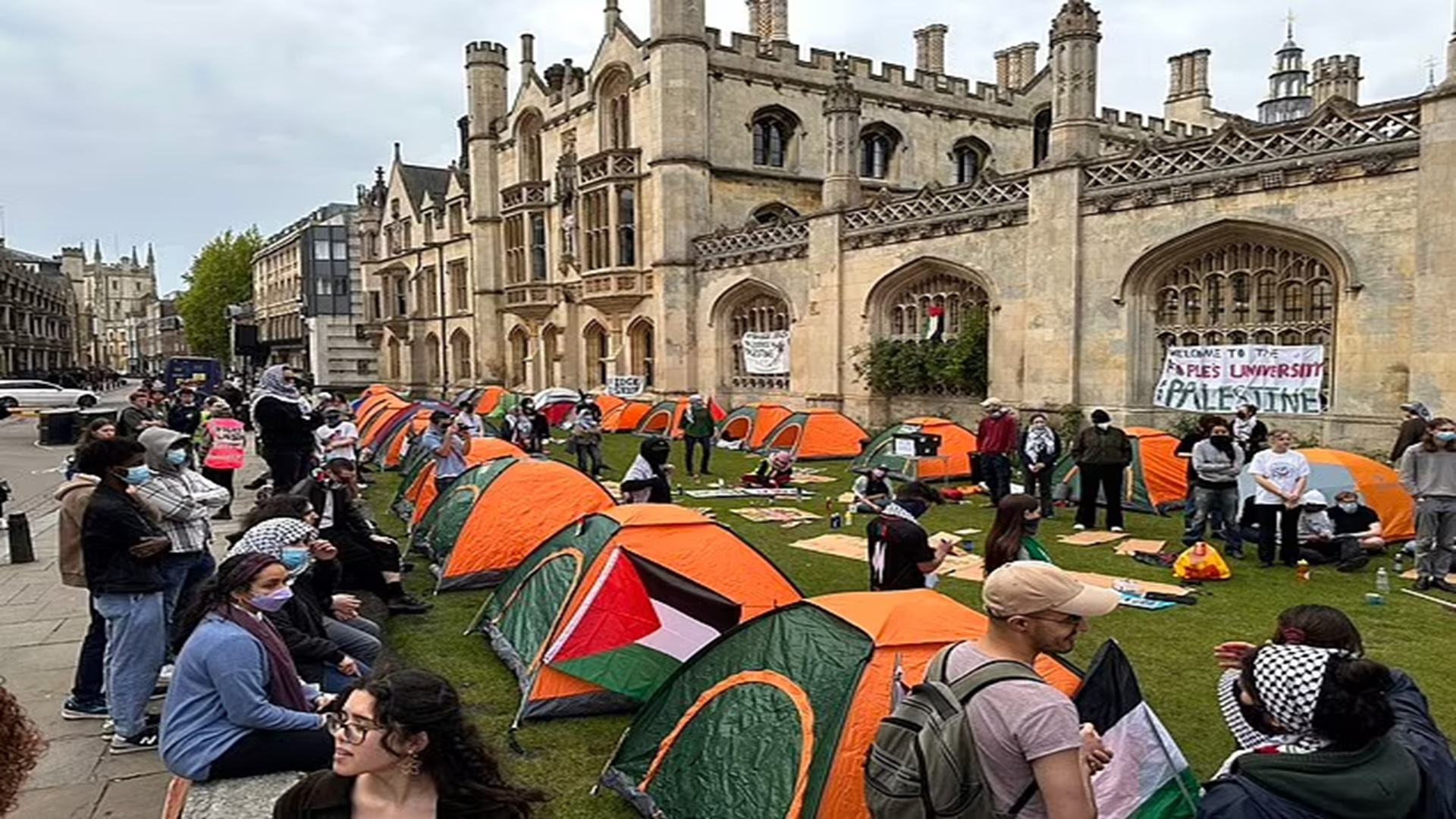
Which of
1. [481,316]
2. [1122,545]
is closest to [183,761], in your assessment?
[1122,545]

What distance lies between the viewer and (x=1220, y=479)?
10.0m

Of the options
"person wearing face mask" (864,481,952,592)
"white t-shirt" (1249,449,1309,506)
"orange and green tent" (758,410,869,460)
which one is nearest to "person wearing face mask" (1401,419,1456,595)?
"white t-shirt" (1249,449,1309,506)

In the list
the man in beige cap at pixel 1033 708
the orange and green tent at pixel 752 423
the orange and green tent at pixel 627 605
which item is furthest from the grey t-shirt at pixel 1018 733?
the orange and green tent at pixel 752 423

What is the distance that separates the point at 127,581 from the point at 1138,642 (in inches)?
276

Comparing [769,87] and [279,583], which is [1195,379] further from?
[769,87]

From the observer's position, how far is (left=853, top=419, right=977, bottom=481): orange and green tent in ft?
51.3

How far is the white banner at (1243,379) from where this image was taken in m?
14.2

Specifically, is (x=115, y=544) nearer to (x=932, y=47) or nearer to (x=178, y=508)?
(x=178, y=508)

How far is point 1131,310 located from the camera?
1647 centimetres

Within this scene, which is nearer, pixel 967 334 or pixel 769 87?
pixel 967 334

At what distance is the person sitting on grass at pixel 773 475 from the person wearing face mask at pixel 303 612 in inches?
399

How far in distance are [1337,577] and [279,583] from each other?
963cm

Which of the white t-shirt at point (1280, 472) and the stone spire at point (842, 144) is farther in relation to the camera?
the stone spire at point (842, 144)

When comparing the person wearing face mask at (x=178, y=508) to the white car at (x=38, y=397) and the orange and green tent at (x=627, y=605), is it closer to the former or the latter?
the orange and green tent at (x=627, y=605)
